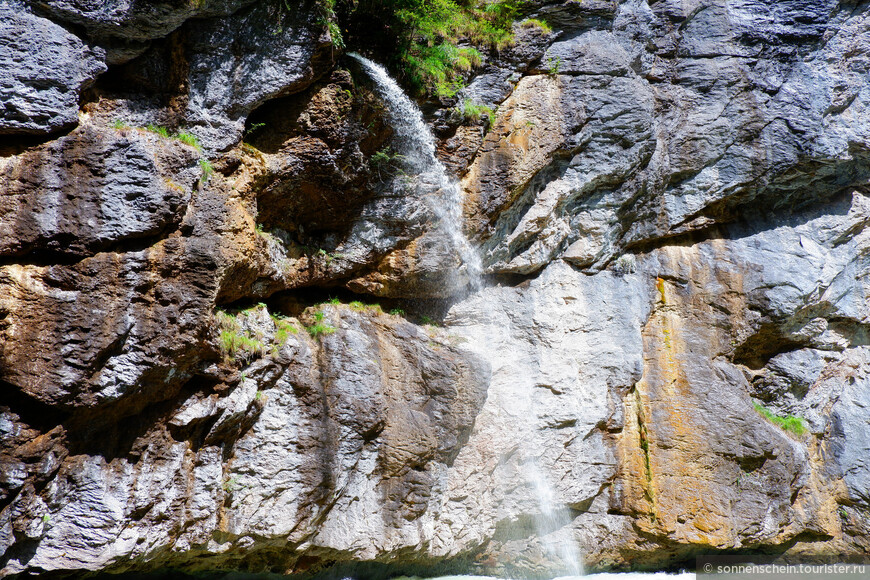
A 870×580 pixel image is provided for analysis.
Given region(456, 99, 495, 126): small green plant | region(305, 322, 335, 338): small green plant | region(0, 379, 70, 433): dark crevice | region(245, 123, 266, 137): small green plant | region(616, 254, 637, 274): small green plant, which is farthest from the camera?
region(616, 254, 637, 274): small green plant

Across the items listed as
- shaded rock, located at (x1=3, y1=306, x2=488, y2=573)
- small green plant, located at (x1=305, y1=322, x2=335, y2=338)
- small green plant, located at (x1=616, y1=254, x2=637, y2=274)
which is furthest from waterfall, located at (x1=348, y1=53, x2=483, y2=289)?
small green plant, located at (x1=616, y1=254, x2=637, y2=274)

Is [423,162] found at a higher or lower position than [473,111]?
lower

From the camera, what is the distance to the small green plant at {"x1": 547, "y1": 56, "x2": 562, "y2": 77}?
783cm

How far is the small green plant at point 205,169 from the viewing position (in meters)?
5.10

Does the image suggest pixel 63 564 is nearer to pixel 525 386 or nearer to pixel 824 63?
pixel 525 386

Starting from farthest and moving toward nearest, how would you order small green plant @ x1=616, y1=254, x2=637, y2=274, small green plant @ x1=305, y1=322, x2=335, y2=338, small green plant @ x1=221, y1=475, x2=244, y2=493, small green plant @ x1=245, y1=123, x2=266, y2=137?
small green plant @ x1=616, y1=254, x2=637, y2=274, small green plant @ x1=305, y1=322, x2=335, y2=338, small green plant @ x1=245, y1=123, x2=266, y2=137, small green plant @ x1=221, y1=475, x2=244, y2=493

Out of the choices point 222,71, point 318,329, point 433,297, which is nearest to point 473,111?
point 433,297

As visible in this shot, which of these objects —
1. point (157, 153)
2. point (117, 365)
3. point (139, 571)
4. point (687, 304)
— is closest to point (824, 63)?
point (687, 304)

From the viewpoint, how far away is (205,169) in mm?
5156

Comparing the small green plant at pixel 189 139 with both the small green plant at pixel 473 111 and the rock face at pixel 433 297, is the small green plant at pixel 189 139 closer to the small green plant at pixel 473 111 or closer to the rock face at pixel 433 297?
the rock face at pixel 433 297

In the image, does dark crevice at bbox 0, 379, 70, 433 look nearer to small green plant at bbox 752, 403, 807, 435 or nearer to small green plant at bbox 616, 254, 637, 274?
small green plant at bbox 616, 254, 637, 274

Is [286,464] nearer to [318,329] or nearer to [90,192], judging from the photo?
[318,329]

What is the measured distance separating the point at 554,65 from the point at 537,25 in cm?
59

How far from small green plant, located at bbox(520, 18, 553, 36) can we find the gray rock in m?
5.49
